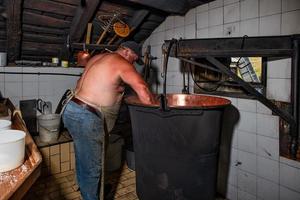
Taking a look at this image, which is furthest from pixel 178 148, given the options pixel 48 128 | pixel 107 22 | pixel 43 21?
pixel 43 21

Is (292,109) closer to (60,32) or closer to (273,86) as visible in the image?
(273,86)

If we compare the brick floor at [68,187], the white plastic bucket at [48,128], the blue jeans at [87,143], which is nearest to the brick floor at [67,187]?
the brick floor at [68,187]

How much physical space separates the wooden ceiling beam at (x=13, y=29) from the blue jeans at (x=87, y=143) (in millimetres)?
1040

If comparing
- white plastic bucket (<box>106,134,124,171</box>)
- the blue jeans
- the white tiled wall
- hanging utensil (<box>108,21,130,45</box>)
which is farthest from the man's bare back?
the white tiled wall

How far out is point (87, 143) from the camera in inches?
80.9

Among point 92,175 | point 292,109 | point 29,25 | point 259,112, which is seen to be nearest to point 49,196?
point 92,175

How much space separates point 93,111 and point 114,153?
3.33ft

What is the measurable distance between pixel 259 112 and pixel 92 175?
5.18 feet

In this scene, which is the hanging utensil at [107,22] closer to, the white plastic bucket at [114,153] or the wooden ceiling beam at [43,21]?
the wooden ceiling beam at [43,21]

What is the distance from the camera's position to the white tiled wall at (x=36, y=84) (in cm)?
293

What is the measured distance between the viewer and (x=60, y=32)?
284cm

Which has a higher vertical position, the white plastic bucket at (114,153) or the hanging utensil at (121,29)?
the hanging utensil at (121,29)

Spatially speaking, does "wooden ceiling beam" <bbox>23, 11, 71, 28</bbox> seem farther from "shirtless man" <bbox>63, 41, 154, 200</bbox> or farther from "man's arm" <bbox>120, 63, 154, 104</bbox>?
"man's arm" <bbox>120, 63, 154, 104</bbox>

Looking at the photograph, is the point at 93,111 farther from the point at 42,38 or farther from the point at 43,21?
the point at 42,38
